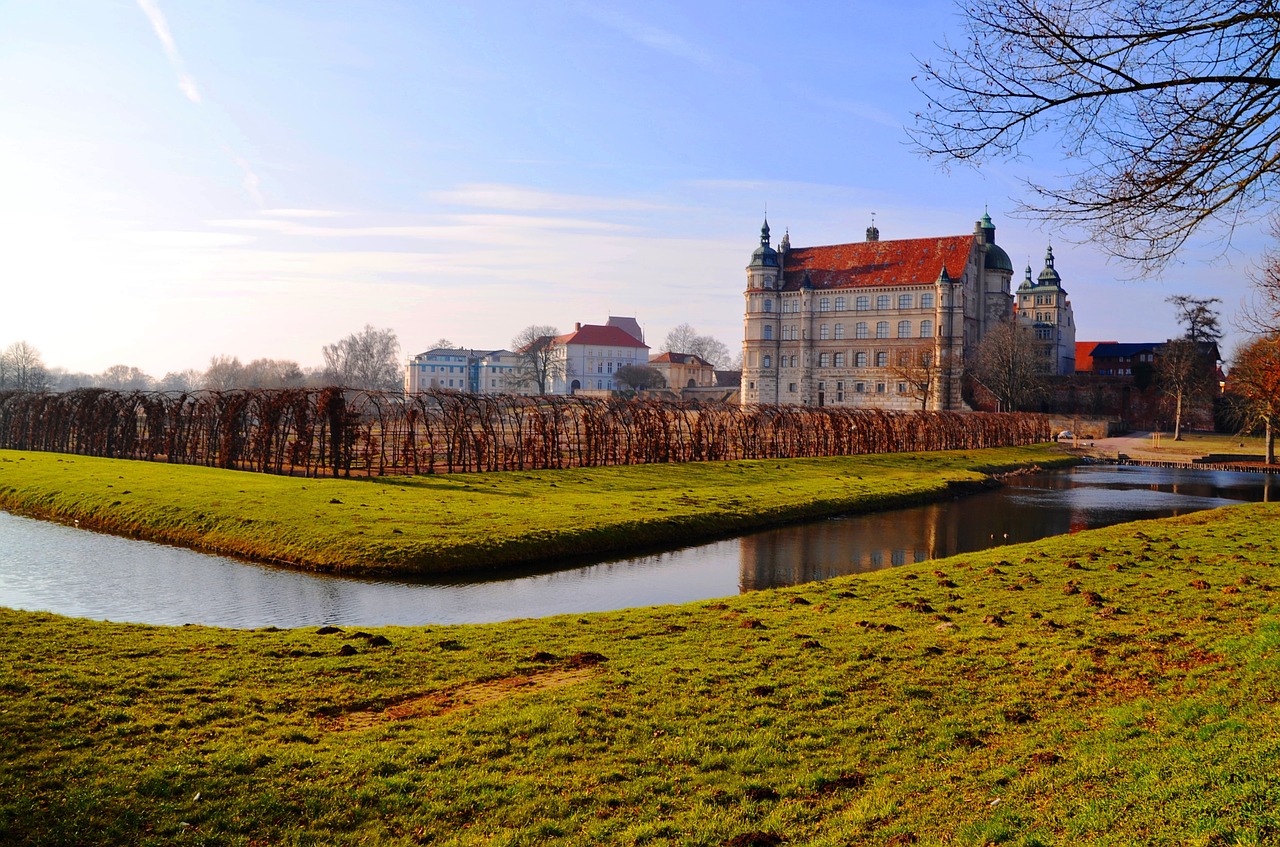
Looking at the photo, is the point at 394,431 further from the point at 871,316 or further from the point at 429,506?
the point at 871,316

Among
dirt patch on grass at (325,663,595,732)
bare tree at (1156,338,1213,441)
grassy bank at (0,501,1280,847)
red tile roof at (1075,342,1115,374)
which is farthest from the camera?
red tile roof at (1075,342,1115,374)

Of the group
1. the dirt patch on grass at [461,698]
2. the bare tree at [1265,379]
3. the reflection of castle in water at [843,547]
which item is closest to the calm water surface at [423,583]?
the reflection of castle in water at [843,547]

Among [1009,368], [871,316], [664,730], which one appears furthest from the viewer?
[871,316]

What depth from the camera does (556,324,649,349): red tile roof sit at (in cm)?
14338

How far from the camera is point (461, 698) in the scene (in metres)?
8.15

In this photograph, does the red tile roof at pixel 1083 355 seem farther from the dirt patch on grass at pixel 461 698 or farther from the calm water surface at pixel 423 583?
the dirt patch on grass at pixel 461 698

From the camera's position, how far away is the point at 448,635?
10.7 meters

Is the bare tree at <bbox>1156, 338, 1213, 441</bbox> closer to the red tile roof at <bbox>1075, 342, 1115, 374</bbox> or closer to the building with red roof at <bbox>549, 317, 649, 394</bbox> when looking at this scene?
the red tile roof at <bbox>1075, 342, 1115, 374</bbox>

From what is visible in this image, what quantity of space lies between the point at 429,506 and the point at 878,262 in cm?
8966

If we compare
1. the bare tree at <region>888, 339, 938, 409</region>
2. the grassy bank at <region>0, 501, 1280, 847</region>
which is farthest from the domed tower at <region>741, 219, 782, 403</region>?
the grassy bank at <region>0, 501, 1280, 847</region>

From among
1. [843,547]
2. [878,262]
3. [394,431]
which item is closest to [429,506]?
[843,547]

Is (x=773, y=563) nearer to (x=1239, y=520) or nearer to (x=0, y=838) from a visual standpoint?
(x=1239, y=520)

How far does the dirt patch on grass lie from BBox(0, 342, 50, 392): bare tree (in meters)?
96.2

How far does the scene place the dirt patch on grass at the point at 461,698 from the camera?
7.54 metres
